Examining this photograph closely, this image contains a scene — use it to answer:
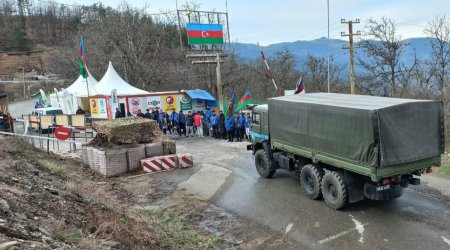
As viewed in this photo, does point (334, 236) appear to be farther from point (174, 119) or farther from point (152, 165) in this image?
point (174, 119)

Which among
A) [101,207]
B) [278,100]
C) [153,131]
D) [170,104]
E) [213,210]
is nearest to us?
[101,207]

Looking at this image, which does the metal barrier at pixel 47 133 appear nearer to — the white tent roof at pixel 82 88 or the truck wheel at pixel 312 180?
the white tent roof at pixel 82 88

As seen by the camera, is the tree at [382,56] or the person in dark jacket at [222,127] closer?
the person in dark jacket at [222,127]

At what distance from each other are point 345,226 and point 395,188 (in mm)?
1566

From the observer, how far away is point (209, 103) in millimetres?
27781

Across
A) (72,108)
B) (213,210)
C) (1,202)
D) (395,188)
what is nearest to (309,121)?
(395,188)

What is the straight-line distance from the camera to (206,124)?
22.4m

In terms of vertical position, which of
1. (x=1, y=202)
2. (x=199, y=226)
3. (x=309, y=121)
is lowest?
(x=199, y=226)

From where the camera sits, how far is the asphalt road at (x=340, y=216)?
24.7 feet

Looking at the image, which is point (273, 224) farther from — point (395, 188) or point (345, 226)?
point (395, 188)

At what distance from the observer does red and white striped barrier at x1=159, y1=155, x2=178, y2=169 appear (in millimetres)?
14242

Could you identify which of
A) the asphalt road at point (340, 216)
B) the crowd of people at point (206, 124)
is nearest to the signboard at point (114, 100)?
the crowd of people at point (206, 124)

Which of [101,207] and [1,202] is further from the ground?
[1,202]

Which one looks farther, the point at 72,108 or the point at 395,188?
the point at 72,108
